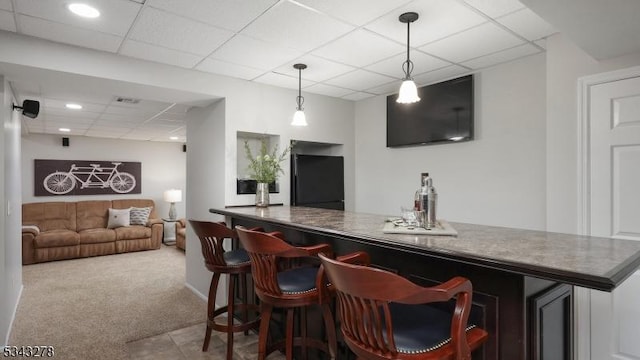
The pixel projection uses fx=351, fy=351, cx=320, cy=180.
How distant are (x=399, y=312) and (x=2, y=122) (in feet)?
10.4

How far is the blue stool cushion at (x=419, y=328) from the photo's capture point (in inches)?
48.4

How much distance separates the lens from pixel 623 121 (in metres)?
2.29

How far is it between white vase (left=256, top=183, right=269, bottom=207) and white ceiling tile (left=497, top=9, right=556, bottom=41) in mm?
2406

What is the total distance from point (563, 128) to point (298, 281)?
219cm

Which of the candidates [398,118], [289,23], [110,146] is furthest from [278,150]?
[110,146]

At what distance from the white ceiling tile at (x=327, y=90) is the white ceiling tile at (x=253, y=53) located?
0.79 m

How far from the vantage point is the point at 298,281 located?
6.43 ft

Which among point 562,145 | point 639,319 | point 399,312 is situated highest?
point 562,145

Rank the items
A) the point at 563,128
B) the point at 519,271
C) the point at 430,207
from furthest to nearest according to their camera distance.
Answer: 1. the point at 563,128
2. the point at 430,207
3. the point at 519,271

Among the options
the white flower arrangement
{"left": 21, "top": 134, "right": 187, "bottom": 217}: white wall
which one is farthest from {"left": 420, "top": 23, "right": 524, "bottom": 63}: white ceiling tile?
{"left": 21, "top": 134, "right": 187, "bottom": 217}: white wall

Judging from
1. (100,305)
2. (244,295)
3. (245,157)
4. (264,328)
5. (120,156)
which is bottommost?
(100,305)

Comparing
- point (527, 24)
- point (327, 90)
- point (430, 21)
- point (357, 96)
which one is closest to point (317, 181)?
point (327, 90)

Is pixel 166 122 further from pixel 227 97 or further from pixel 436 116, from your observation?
pixel 436 116

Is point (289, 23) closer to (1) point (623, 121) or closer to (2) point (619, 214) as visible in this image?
(1) point (623, 121)
